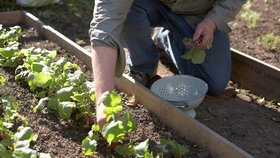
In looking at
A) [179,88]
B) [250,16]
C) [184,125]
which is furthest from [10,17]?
[184,125]

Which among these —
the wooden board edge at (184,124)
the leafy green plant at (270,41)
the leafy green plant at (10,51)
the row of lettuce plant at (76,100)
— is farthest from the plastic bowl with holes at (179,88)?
the leafy green plant at (270,41)

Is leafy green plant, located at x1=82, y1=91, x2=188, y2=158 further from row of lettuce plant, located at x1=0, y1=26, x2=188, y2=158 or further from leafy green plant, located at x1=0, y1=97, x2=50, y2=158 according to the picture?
leafy green plant, located at x1=0, y1=97, x2=50, y2=158

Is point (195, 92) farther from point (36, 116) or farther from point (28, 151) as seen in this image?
point (28, 151)

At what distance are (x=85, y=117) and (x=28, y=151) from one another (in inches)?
26.5

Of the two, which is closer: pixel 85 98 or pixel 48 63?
pixel 85 98

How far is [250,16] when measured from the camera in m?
4.26

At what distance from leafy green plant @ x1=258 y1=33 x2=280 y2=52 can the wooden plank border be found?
53 cm

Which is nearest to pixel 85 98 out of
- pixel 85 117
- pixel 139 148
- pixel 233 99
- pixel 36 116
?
pixel 85 117

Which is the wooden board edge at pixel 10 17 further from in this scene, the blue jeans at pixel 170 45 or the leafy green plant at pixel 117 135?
the leafy green plant at pixel 117 135

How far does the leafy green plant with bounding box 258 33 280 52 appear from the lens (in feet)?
12.1

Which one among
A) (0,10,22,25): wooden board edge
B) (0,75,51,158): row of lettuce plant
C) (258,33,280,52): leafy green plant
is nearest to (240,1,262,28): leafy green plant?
(258,33,280,52): leafy green plant

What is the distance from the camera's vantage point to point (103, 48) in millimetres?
2215

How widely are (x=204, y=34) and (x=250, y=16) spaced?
5.49ft

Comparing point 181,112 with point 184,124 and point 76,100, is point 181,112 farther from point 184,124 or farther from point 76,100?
point 76,100
